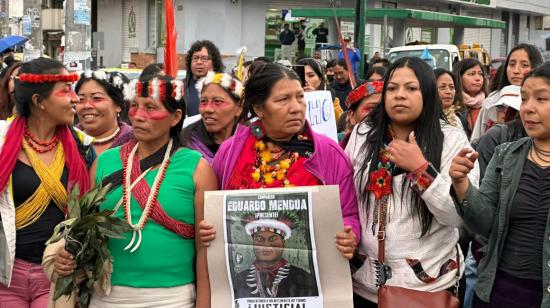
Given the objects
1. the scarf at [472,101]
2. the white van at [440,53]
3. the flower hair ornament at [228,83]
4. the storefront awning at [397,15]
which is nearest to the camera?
the flower hair ornament at [228,83]

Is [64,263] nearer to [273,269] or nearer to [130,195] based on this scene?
[130,195]

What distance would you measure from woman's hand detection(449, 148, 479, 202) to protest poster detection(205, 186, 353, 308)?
523 mm

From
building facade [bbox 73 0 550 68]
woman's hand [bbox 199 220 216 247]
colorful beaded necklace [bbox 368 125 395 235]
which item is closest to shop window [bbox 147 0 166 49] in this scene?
building facade [bbox 73 0 550 68]

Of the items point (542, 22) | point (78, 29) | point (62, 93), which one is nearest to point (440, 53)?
point (78, 29)

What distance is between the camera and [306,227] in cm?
362

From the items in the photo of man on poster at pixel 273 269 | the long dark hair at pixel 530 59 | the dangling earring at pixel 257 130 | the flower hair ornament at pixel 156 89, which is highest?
the long dark hair at pixel 530 59

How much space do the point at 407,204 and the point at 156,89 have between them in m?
1.32

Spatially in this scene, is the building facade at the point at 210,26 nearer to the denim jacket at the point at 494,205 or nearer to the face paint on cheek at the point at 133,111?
the face paint on cheek at the point at 133,111

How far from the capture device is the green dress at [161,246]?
3754 mm

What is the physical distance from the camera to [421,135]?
12.9 ft

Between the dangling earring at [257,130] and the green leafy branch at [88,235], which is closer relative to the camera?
the green leafy branch at [88,235]

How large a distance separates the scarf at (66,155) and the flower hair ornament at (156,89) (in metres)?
0.62

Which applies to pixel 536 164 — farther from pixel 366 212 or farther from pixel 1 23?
pixel 1 23

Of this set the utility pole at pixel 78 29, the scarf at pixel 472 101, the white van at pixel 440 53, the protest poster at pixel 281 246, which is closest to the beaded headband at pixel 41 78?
the protest poster at pixel 281 246
